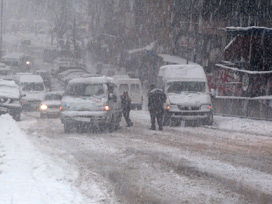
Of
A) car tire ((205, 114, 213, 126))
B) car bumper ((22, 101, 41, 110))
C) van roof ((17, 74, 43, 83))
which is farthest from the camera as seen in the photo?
van roof ((17, 74, 43, 83))

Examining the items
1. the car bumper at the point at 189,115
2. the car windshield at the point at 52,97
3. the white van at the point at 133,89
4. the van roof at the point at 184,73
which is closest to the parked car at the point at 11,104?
the car windshield at the point at 52,97

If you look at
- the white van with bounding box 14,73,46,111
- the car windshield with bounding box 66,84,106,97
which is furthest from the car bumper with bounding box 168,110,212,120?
the white van with bounding box 14,73,46,111

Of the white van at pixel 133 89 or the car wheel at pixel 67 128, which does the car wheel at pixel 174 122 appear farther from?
the white van at pixel 133 89

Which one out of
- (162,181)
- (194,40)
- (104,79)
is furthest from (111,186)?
(194,40)

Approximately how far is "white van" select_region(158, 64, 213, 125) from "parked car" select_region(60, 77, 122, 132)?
9.49 feet

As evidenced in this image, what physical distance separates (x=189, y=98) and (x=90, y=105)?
16.2ft

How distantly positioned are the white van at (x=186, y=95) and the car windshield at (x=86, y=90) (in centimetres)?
359

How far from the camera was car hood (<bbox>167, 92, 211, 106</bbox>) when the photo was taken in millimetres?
19828

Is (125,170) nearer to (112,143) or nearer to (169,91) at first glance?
(112,143)

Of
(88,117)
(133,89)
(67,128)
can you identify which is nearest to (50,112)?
(133,89)

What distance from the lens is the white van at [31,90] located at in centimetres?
3073

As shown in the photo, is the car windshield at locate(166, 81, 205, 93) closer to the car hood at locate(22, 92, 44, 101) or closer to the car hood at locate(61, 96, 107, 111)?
the car hood at locate(61, 96, 107, 111)

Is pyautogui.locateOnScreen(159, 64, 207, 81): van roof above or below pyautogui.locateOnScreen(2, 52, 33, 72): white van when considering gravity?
above

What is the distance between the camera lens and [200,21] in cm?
4409
